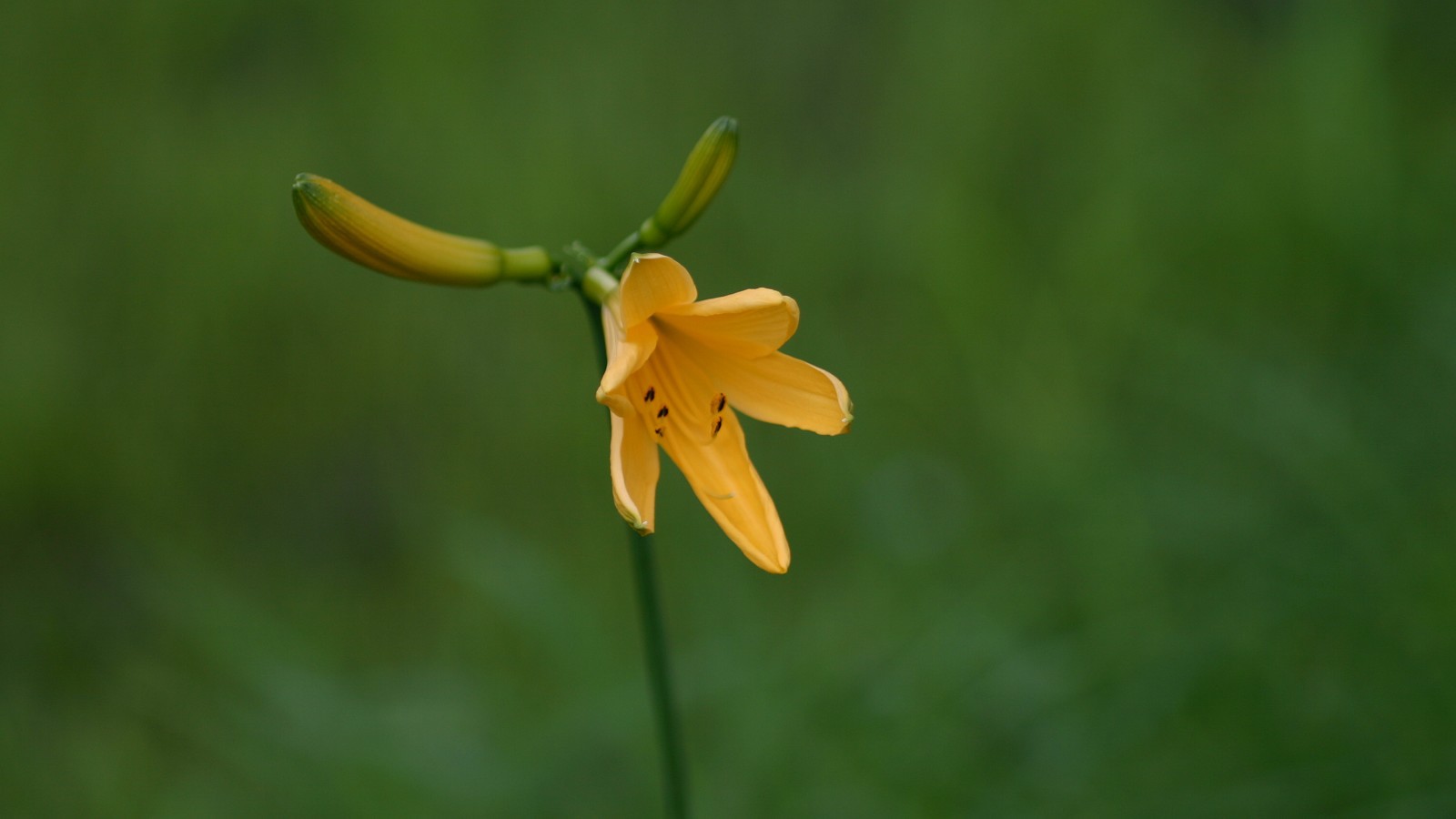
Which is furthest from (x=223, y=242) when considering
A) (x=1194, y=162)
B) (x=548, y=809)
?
(x=1194, y=162)

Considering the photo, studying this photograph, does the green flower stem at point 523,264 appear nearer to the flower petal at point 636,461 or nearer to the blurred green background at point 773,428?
the flower petal at point 636,461

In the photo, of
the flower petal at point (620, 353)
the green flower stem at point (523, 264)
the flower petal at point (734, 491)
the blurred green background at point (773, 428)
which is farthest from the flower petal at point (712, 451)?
the blurred green background at point (773, 428)

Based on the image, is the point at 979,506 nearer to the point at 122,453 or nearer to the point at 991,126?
the point at 991,126

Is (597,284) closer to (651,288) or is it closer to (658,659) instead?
(651,288)

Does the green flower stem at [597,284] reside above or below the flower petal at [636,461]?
above

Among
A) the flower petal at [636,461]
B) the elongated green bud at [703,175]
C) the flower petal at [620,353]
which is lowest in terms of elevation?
the flower petal at [636,461]

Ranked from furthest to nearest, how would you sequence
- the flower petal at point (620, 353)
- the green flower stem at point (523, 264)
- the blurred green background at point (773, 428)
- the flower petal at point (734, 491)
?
1. the blurred green background at point (773, 428)
2. the green flower stem at point (523, 264)
3. the flower petal at point (734, 491)
4. the flower petal at point (620, 353)

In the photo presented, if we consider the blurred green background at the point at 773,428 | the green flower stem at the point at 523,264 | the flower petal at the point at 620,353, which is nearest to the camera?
the flower petal at the point at 620,353

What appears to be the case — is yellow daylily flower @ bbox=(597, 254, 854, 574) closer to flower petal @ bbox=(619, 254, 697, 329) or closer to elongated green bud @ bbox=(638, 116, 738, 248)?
flower petal @ bbox=(619, 254, 697, 329)
